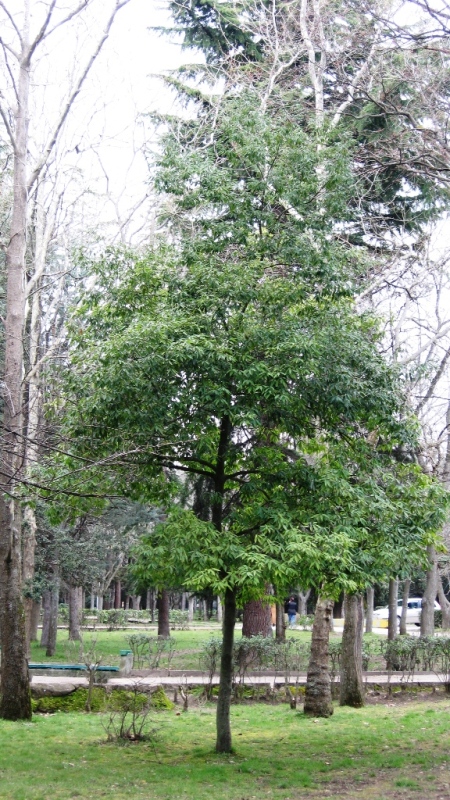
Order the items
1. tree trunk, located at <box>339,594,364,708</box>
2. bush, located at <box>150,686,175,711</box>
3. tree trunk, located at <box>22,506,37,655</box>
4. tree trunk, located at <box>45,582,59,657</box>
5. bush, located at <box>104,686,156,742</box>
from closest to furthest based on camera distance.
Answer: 1. bush, located at <box>104,686,156,742</box>
2. bush, located at <box>150,686,175,711</box>
3. tree trunk, located at <box>339,594,364,708</box>
4. tree trunk, located at <box>22,506,37,655</box>
5. tree trunk, located at <box>45,582,59,657</box>

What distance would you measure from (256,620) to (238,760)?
1115cm

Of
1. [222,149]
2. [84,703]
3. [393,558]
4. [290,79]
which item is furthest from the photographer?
[290,79]

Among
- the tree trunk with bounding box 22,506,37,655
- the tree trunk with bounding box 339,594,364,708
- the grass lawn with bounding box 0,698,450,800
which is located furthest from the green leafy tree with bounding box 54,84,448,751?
the tree trunk with bounding box 22,506,37,655

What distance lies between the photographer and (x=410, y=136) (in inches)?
421

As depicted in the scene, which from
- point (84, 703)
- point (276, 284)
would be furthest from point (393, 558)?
point (84, 703)

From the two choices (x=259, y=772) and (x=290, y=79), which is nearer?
(x=259, y=772)

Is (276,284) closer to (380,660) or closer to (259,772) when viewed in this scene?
(259,772)

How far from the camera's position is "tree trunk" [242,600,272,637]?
805 inches

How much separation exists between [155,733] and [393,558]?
4.42 meters

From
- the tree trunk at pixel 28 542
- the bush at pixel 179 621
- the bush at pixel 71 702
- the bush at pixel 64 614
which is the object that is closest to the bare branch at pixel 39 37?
the tree trunk at pixel 28 542

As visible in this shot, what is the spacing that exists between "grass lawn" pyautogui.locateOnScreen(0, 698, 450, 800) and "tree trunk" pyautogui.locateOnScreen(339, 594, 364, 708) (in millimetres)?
1078

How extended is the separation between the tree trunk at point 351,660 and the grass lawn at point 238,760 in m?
1.08

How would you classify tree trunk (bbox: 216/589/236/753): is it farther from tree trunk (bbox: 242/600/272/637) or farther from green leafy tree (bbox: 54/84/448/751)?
tree trunk (bbox: 242/600/272/637)

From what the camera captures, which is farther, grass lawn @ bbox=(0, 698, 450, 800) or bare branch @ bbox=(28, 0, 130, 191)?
bare branch @ bbox=(28, 0, 130, 191)
